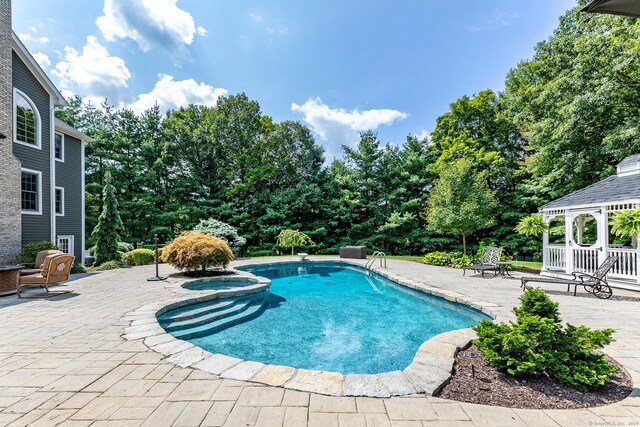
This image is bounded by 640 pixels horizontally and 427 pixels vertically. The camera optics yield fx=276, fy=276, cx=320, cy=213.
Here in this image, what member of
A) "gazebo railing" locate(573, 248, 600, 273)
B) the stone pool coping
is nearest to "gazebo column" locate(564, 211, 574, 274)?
"gazebo railing" locate(573, 248, 600, 273)

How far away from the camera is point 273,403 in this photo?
87.0 inches

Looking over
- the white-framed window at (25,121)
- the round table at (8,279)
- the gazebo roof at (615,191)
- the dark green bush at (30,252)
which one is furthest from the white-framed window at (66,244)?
the gazebo roof at (615,191)

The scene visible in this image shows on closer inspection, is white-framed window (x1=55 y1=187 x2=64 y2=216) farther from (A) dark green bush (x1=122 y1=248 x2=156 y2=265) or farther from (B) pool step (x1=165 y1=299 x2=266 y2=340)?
(B) pool step (x1=165 y1=299 x2=266 y2=340)

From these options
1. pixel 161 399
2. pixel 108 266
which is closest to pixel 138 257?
pixel 108 266

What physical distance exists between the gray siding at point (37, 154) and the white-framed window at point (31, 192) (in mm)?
126

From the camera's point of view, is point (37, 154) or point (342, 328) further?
point (37, 154)

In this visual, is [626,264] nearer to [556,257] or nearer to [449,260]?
[556,257]

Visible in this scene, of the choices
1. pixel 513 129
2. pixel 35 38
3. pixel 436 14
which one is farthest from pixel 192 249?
pixel 513 129

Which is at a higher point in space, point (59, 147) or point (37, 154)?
point (59, 147)

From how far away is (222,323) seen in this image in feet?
17.2

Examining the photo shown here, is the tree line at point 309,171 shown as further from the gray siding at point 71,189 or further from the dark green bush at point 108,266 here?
the dark green bush at point 108,266

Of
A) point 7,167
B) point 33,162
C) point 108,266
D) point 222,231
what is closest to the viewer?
point 7,167

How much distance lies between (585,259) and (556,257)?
3.07ft

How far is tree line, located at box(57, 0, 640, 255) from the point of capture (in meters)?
16.1
